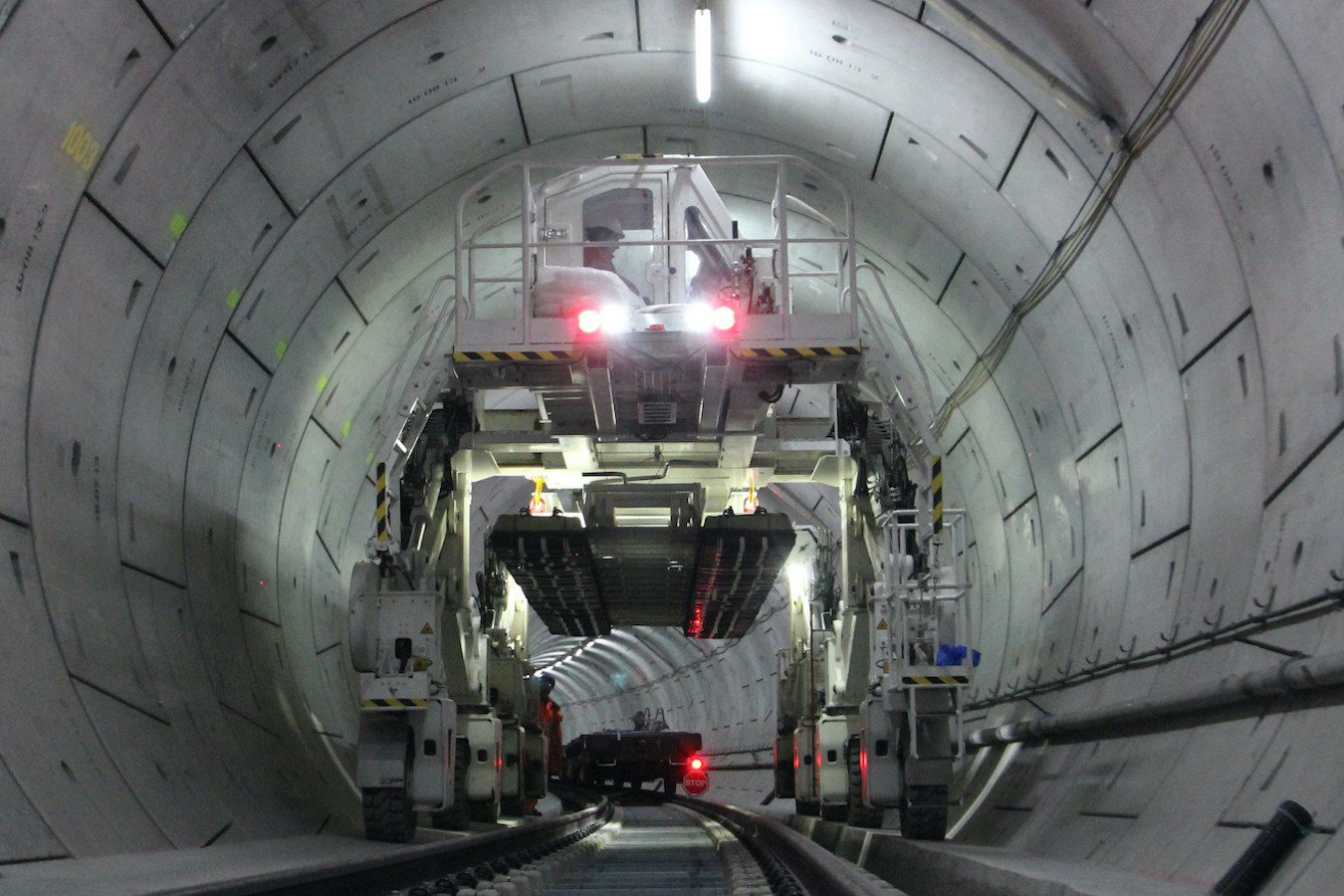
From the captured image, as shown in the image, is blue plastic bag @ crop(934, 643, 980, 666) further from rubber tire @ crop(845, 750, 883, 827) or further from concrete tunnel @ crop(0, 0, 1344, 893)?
rubber tire @ crop(845, 750, 883, 827)

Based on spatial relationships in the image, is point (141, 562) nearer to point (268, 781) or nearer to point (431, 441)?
point (268, 781)

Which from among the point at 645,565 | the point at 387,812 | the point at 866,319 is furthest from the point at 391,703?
the point at 645,565

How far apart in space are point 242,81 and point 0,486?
3354mm

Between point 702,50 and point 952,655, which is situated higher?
point 702,50

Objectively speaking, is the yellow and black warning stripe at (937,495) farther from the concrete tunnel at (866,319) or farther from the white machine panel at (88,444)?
the white machine panel at (88,444)

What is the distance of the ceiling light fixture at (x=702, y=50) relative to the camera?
1122 centimetres

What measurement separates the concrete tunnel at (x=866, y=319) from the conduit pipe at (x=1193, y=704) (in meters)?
0.08

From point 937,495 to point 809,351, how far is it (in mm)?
1476

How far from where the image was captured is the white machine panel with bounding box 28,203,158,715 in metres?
8.60

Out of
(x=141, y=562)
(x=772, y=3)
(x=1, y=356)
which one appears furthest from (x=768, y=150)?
(x=1, y=356)

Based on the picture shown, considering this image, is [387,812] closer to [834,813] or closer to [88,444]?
[88,444]

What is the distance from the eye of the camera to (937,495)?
11.0 meters

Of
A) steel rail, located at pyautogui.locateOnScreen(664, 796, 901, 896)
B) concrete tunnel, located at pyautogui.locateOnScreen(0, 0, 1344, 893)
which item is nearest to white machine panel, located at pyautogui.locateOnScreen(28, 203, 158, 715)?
concrete tunnel, located at pyautogui.locateOnScreen(0, 0, 1344, 893)

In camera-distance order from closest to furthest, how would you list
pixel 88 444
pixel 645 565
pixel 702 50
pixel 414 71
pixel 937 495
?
pixel 88 444 → pixel 937 495 → pixel 414 71 → pixel 702 50 → pixel 645 565
